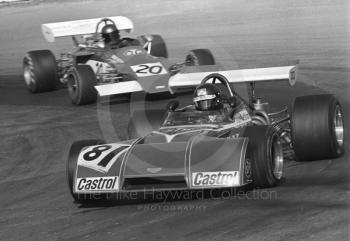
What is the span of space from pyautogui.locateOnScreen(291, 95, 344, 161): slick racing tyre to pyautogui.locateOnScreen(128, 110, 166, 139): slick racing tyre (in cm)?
181

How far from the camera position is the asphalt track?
26.3 ft

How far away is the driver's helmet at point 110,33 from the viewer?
18.6 meters

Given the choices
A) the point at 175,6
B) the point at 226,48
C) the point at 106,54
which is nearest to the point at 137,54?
the point at 106,54

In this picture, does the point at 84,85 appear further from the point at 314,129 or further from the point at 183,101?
the point at 314,129

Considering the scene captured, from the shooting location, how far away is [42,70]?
62.2 ft

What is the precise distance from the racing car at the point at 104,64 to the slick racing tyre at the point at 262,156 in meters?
6.96

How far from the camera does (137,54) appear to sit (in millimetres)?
17844

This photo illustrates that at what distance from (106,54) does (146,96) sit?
61.5 inches

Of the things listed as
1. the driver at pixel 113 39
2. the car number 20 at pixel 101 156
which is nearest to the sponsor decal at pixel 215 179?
the car number 20 at pixel 101 156

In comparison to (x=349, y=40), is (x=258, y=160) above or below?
above

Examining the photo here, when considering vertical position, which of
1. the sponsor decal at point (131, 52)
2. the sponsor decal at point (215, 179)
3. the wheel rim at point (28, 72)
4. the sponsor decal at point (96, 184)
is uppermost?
the sponsor decal at point (215, 179)

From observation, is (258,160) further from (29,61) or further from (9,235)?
(29,61)

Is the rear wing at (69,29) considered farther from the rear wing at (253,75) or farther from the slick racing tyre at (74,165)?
the slick racing tyre at (74,165)

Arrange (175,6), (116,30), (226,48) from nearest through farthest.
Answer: (116,30), (226,48), (175,6)
